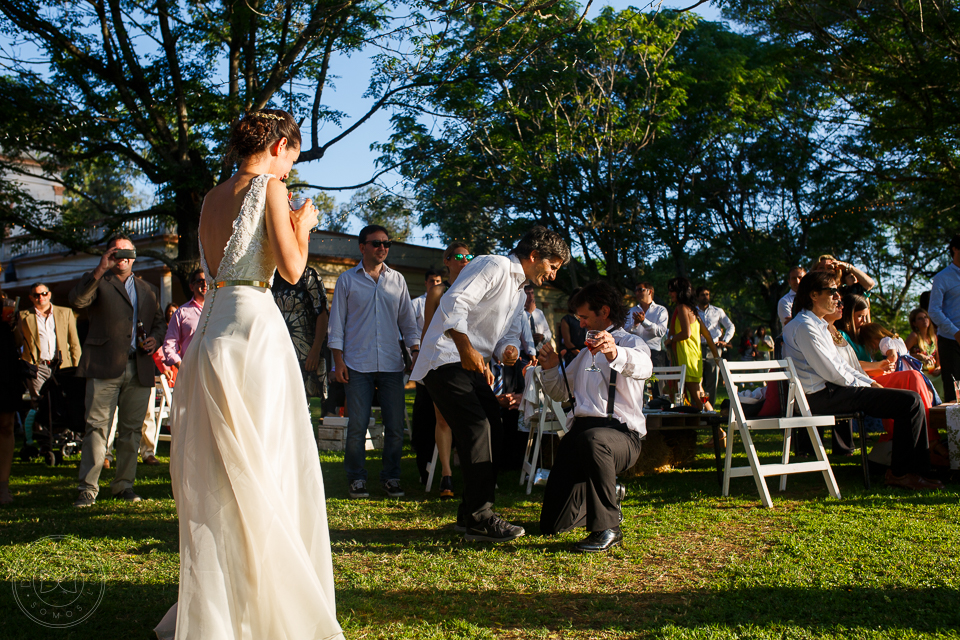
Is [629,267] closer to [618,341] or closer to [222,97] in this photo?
[222,97]

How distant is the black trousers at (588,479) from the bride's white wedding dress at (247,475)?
1905 millimetres

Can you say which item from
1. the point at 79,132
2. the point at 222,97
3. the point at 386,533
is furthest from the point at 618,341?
the point at 79,132

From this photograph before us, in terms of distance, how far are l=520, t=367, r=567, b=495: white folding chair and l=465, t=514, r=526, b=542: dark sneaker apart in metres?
1.39

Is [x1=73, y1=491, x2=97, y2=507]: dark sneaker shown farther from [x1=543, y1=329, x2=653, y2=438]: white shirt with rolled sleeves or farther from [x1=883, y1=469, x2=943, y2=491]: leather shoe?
[x1=883, y1=469, x2=943, y2=491]: leather shoe

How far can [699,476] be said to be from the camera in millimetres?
6602

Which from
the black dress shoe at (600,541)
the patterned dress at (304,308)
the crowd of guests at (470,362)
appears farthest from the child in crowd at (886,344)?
the patterned dress at (304,308)

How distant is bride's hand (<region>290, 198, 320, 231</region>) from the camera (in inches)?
114

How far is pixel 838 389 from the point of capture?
589 cm

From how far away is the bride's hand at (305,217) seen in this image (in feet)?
9.50

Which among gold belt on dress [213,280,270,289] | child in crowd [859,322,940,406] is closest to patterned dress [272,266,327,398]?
gold belt on dress [213,280,270,289]

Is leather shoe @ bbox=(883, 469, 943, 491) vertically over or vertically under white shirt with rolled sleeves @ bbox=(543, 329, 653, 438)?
under

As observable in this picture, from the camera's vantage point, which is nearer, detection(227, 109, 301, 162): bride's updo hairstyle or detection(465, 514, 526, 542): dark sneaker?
detection(227, 109, 301, 162): bride's updo hairstyle

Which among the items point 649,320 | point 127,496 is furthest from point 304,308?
point 649,320

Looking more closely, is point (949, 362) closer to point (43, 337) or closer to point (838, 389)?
point (838, 389)
